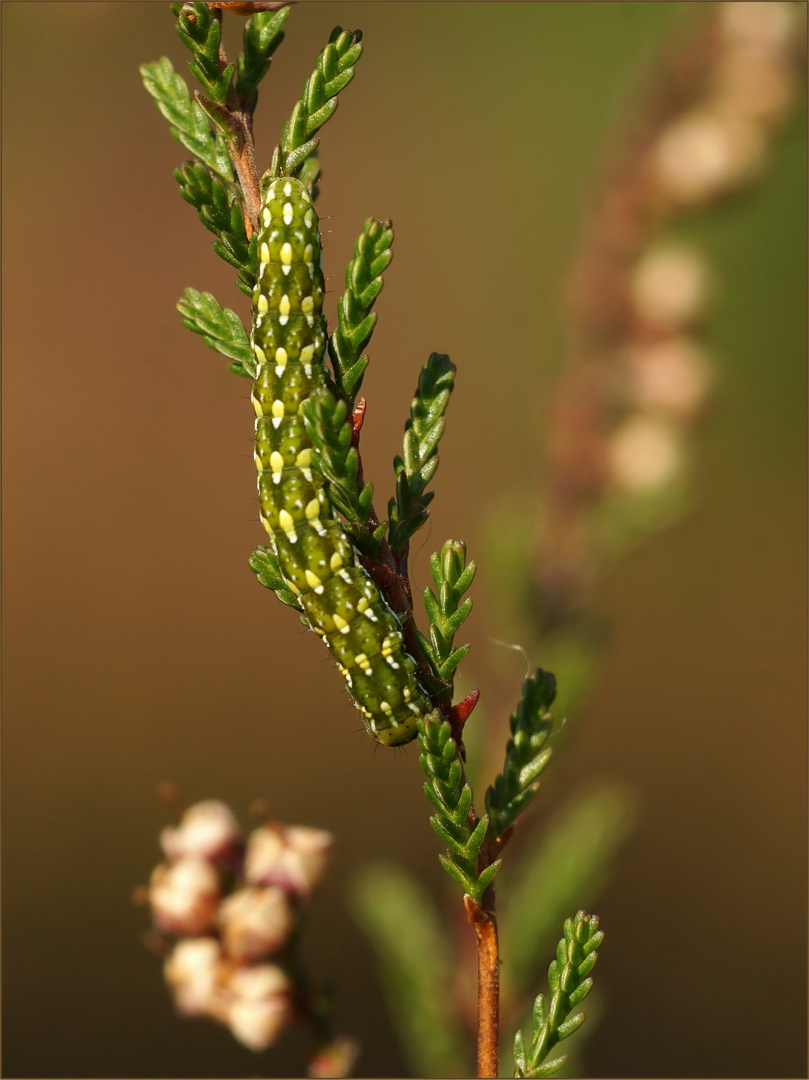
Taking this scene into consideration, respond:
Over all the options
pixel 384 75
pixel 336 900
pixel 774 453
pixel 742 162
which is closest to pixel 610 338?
pixel 742 162

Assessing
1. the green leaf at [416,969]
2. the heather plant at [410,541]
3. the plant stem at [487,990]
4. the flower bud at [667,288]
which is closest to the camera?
the plant stem at [487,990]

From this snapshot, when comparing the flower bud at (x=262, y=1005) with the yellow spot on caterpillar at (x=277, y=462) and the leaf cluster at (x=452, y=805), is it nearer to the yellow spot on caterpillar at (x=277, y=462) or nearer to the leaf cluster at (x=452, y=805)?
the leaf cluster at (x=452, y=805)

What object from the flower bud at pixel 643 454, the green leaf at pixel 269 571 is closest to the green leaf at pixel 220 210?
the green leaf at pixel 269 571

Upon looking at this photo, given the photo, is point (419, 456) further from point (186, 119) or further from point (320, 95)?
point (186, 119)

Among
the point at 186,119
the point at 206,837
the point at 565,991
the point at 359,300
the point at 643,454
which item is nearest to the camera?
the point at 565,991

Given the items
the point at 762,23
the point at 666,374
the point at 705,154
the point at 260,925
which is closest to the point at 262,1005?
the point at 260,925

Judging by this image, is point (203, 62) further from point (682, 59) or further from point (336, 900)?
point (336, 900)
